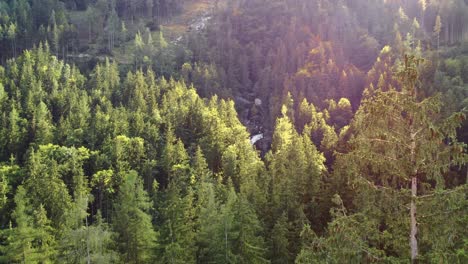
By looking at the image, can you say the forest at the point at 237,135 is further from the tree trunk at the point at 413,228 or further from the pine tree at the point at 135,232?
the pine tree at the point at 135,232

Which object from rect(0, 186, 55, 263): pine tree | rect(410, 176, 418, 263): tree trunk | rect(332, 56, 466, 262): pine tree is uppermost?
rect(332, 56, 466, 262): pine tree

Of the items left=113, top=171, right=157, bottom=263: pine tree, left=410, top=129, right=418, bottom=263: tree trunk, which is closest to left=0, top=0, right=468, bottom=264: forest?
left=410, top=129, right=418, bottom=263: tree trunk

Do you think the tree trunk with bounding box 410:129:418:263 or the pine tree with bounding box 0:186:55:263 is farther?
the pine tree with bounding box 0:186:55:263

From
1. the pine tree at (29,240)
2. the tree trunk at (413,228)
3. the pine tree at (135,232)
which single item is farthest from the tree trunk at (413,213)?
the pine tree at (29,240)

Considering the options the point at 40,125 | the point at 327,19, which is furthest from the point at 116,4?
the point at 40,125

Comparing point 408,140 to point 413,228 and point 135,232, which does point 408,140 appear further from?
point 135,232

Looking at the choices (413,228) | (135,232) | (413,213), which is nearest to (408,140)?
(413,213)

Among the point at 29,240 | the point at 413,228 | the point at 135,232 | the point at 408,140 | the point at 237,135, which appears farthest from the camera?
the point at 237,135

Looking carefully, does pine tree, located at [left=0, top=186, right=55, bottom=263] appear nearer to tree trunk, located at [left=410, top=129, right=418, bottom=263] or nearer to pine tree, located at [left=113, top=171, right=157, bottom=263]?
pine tree, located at [left=113, top=171, right=157, bottom=263]

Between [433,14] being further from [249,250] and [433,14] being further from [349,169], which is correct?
[349,169]
